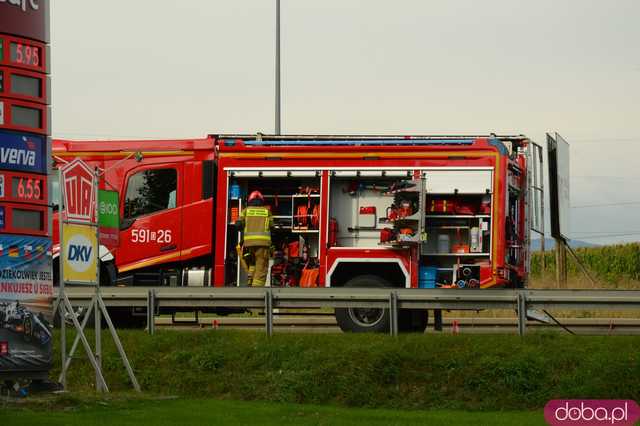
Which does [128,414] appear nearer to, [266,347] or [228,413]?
[228,413]

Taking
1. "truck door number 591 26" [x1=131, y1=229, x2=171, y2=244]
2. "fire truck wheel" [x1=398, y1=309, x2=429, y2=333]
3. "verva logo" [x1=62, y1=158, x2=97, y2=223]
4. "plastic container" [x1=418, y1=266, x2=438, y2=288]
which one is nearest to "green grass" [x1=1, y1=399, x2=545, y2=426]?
"verva logo" [x1=62, y1=158, x2=97, y2=223]

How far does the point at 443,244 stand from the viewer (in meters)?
21.1

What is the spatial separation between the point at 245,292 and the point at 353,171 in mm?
3133

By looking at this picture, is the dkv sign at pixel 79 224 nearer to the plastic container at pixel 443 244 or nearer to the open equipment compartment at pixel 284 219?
the open equipment compartment at pixel 284 219

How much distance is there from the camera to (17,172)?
14805 millimetres

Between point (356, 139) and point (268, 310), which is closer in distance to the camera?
point (268, 310)

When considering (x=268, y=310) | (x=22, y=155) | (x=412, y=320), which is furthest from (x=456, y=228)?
(x=22, y=155)

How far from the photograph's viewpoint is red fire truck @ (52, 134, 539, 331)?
68.5 feet

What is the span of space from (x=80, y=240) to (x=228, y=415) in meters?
3.25

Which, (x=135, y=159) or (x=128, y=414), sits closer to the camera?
(x=128, y=414)

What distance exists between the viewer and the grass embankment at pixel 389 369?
624 inches

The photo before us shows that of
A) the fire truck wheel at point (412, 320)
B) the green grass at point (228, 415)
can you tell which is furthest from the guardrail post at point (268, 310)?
the green grass at point (228, 415)

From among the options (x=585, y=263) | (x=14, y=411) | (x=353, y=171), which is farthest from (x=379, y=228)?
(x=585, y=263)

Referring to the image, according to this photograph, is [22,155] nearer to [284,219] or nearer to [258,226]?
[258,226]
